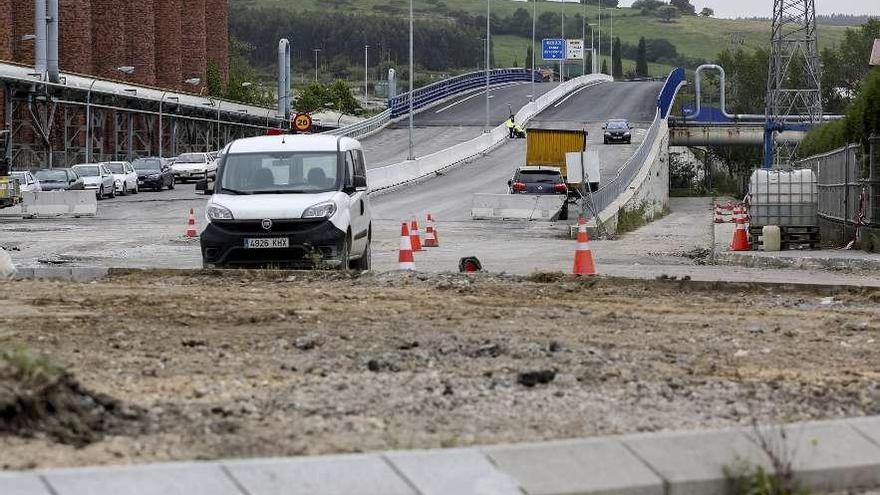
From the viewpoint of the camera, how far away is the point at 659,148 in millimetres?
76688

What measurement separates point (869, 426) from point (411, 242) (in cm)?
1803

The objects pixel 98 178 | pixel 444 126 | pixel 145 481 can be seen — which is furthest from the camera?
pixel 444 126

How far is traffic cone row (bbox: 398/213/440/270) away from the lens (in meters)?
20.0

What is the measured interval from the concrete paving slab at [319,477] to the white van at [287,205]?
40.4 ft

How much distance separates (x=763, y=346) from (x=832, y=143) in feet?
86.0

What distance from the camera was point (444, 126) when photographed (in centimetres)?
9150

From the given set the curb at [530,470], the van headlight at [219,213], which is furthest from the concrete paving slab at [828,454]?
the van headlight at [219,213]

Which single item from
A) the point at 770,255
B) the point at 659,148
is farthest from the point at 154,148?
the point at 770,255

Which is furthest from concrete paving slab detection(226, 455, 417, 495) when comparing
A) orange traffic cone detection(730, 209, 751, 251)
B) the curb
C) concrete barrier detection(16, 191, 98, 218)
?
concrete barrier detection(16, 191, 98, 218)

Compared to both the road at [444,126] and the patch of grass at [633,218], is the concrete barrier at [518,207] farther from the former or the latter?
the road at [444,126]

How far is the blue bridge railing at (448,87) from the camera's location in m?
96.2

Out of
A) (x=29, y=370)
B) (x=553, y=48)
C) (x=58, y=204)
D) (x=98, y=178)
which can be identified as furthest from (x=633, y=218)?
(x=553, y=48)

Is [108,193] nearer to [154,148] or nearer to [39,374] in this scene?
[154,148]

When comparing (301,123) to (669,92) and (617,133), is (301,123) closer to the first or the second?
(617,133)
